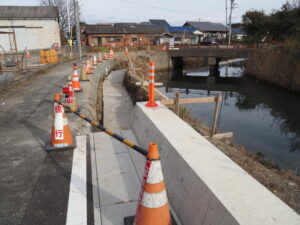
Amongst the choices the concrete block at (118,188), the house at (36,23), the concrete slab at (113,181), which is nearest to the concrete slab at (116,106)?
the concrete slab at (113,181)

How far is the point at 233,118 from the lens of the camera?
46.0 ft

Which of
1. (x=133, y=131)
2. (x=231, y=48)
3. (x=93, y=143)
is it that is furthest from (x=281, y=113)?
(x=231, y=48)

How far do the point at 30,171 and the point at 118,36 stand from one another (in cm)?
4862

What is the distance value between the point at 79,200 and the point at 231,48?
3302 centimetres

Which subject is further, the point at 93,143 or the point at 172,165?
the point at 93,143

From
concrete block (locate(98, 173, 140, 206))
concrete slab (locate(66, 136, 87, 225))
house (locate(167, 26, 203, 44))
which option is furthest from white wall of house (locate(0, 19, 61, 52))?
concrete block (locate(98, 173, 140, 206))

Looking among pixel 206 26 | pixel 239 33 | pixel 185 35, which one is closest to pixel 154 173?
pixel 185 35

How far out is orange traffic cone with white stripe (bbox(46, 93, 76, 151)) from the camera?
470cm

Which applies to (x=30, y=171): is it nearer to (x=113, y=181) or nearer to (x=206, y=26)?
(x=113, y=181)

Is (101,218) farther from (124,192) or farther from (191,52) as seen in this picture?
(191,52)

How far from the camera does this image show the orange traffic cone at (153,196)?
8.05 feet

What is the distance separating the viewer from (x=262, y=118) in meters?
14.5

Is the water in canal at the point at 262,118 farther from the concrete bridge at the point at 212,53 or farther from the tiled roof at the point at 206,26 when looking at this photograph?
the tiled roof at the point at 206,26

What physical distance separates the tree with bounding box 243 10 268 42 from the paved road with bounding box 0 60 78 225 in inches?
1394
